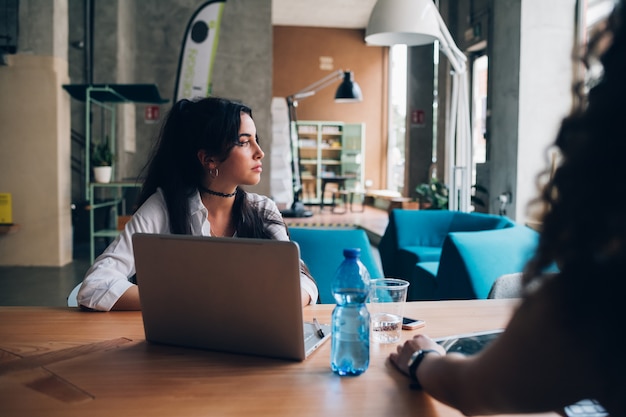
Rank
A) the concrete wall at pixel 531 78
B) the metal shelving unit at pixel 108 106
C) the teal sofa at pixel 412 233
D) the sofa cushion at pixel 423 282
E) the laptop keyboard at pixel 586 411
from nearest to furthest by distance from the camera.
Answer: the laptop keyboard at pixel 586 411, the sofa cushion at pixel 423 282, the teal sofa at pixel 412 233, the concrete wall at pixel 531 78, the metal shelving unit at pixel 108 106

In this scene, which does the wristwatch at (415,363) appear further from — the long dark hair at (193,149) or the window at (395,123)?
the window at (395,123)

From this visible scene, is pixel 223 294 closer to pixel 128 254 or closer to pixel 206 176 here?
pixel 128 254

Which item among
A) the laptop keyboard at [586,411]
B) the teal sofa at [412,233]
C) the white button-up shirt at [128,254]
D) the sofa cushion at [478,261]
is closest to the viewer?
the laptop keyboard at [586,411]

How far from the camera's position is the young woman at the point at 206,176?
1.92m

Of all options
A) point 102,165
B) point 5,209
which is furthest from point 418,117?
point 5,209

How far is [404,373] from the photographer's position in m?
1.05

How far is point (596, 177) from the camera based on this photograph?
535mm

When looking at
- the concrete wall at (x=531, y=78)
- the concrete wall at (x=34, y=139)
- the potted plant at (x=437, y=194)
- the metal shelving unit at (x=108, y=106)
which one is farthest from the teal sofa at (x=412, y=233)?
the concrete wall at (x=34, y=139)

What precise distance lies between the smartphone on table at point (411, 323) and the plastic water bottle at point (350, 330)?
0.97ft

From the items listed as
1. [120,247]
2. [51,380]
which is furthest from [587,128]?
[120,247]

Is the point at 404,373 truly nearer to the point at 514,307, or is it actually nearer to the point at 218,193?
the point at 514,307

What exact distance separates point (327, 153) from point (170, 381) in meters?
13.4

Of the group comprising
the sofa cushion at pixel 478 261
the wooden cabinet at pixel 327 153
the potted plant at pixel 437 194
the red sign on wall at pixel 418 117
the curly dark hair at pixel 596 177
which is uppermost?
the red sign on wall at pixel 418 117

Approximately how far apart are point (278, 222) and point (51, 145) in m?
5.05
